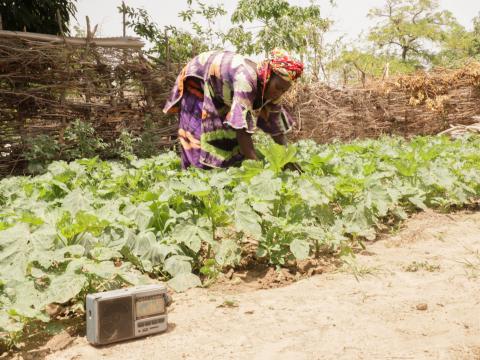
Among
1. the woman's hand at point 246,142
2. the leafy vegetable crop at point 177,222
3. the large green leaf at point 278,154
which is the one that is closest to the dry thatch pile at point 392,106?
the leafy vegetable crop at point 177,222

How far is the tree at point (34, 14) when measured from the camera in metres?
10.0

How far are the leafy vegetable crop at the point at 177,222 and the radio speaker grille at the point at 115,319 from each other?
6.9 inches

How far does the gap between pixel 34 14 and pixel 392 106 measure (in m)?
8.43

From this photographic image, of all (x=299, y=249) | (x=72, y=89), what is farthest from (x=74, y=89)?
(x=299, y=249)

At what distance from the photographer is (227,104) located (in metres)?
3.94

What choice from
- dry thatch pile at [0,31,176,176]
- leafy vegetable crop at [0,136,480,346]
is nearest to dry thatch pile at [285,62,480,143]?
dry thatch pile at [0,31,176,176]

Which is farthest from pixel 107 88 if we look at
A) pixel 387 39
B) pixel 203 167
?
pixel 387 39

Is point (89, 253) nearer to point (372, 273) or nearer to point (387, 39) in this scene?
point (372, 273)

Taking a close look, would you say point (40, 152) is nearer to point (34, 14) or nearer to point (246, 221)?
point (246, 221)

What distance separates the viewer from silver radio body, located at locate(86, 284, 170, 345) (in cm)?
180

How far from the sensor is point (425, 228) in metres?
3.57

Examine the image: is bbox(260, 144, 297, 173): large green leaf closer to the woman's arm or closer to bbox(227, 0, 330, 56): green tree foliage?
the woman's arm

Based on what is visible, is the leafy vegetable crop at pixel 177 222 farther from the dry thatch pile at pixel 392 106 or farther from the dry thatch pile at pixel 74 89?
the dry thatch pile at pixel 392 106

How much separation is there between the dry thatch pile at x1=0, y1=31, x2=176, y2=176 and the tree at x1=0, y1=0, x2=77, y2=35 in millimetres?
3029
